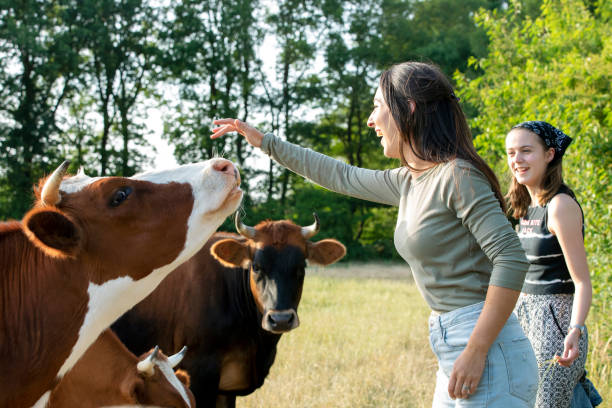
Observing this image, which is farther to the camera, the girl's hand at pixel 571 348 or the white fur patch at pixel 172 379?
the white fur patch at pixel 172 379

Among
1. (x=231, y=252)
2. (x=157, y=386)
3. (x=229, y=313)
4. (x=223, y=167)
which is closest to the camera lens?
(x=223, y=167)

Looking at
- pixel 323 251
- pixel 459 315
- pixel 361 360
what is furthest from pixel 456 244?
pixel 361 360

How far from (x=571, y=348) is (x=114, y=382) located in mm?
2312

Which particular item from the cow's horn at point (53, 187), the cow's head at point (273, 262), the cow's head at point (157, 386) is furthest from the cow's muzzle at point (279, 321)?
the cow's horn at point (53, 187)

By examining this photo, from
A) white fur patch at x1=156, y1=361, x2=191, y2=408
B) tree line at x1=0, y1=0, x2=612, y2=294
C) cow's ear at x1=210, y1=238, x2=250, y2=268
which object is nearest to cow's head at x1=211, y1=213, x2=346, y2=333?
cow's ear at x1=210, y1=238, x2=250, y2=268

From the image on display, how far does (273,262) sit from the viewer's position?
202 inches

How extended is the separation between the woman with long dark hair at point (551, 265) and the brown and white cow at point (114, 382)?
77.0 inches

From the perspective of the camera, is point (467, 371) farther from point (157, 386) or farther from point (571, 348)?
point (157, 386)

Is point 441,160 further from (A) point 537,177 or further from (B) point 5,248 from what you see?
(B) point 5,248

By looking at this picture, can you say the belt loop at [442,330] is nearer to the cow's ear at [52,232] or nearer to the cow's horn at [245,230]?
the cow's ear at [52,232]

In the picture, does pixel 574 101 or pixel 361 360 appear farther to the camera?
pixel 574 101

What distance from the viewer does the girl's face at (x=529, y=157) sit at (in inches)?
136

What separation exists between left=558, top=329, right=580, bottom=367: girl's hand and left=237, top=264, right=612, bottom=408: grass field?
2263 millimetres

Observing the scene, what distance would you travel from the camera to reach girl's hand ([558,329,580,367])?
3.12 metres
